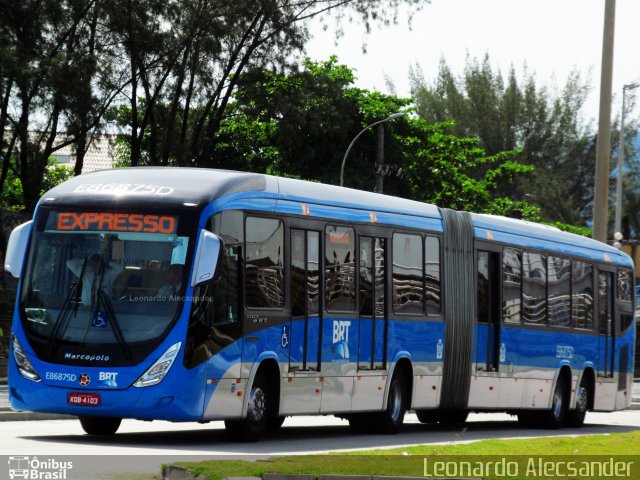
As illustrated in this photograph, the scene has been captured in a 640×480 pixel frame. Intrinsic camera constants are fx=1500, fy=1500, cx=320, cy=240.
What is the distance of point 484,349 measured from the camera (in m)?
23.2

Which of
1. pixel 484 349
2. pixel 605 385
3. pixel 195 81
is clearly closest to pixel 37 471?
pixel 484 349

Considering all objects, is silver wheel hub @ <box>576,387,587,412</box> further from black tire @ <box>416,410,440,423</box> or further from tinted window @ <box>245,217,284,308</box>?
tinted window @ <box>245,217,284,308</box>

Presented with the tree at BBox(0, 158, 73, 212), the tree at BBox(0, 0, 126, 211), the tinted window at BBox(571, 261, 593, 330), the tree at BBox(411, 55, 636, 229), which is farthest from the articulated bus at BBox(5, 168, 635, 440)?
the tree at BBox(411, 55, 636, 229)

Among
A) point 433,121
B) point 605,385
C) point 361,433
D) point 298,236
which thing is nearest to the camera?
point 298,236

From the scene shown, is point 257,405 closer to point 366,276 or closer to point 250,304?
point 250,304

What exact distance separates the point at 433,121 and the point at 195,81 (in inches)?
Result: 2168

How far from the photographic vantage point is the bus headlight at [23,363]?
626 inches

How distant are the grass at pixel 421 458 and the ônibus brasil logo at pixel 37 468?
1057mm

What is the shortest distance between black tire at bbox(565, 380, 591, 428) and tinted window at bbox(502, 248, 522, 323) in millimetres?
3040

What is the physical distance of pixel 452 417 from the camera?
24.5 metres

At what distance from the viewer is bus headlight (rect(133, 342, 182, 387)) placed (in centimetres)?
1552

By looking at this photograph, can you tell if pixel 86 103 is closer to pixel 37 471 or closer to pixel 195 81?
pixel 195 81

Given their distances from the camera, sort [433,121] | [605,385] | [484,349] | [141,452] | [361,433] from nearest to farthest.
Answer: [141,452] → [361,433] → [484,349] → [605,385] → [433,121]

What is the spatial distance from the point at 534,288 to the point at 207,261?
10.3m
